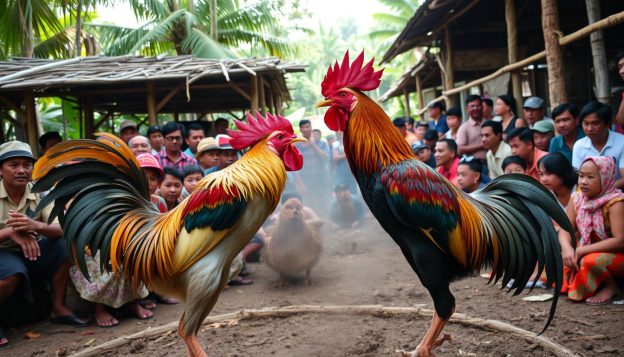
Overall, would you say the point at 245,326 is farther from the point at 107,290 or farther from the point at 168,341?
the point at 107,290

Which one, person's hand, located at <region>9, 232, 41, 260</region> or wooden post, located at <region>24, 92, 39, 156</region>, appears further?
wooden post, located at <region>24, 92, 39, 156</region>

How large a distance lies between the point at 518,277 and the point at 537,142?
3.32 m

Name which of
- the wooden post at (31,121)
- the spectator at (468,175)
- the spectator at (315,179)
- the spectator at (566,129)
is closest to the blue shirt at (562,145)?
the spectator at (566,129)

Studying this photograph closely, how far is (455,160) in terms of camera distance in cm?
613

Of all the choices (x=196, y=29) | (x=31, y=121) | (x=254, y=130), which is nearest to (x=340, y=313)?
(x=254, y=130)

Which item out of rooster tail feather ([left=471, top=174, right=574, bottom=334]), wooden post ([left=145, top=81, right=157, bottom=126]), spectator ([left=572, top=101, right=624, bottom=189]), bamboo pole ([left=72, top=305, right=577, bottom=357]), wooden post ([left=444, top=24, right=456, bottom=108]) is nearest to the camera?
rooster tail feather ([left=471, top=174, right=574, bottom=334])

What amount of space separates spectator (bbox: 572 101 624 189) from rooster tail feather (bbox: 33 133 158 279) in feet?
14.0

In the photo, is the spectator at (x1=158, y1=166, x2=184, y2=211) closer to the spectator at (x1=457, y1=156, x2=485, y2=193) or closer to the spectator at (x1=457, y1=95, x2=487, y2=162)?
the spectator at (x1=457, y1=156, x2=485, y2=193)

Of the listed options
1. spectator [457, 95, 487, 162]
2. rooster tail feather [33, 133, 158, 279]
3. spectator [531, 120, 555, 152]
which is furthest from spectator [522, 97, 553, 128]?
rooster tail feather [33, 133, 158, 279]

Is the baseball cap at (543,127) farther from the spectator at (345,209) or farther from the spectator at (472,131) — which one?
the spectator at (345,209)

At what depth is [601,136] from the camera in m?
4.54

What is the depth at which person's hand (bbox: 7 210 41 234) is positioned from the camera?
3898mm

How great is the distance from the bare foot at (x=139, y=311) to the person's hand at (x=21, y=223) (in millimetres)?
1224

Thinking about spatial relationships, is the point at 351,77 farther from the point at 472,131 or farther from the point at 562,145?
the point at 472,131
